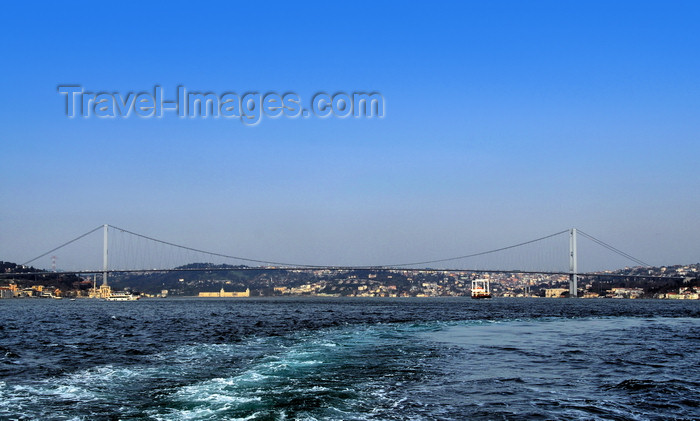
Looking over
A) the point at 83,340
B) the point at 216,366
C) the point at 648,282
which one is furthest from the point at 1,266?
the point at 648,282

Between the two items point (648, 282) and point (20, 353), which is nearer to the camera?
point (20, 353)

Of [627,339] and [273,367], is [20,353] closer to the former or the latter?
[273,367]

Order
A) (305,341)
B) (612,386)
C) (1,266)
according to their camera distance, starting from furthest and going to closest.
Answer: (1,266), (305,341), (612,386)

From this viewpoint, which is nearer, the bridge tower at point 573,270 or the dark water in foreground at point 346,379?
the dark water in foreground at point 346,379

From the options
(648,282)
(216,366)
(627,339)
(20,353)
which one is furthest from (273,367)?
(648,282)

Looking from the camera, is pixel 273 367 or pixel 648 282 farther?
pixel 648 282

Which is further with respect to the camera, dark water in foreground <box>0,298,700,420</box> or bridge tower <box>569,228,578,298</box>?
bridge tower <box>569,228,578,298</box>

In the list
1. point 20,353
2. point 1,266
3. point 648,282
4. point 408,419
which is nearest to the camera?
point 408,419

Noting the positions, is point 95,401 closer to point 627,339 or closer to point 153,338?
point 153,338

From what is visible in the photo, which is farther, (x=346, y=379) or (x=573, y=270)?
(x=573, y=270)
